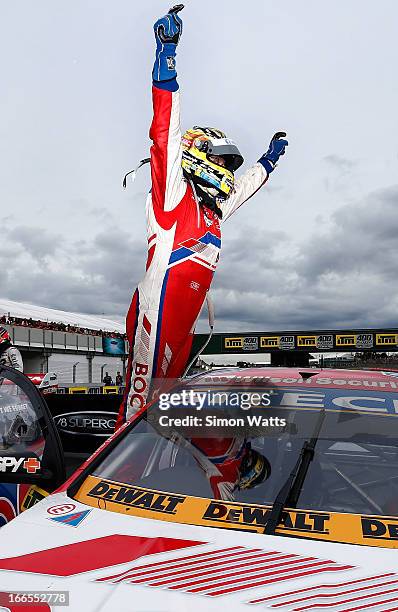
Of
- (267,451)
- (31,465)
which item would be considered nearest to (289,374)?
(267,451)

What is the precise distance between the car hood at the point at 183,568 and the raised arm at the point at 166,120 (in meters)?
2.33

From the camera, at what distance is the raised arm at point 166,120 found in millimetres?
3234

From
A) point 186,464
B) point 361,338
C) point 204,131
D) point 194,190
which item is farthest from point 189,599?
point 361,338

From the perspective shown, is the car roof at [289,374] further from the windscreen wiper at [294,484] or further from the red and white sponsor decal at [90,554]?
the red and white sponsor decal at [90,554]

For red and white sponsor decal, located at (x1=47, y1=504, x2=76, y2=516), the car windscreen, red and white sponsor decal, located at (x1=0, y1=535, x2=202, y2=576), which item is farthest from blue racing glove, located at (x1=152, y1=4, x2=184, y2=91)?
red and white sponsor decal, located at (x1=0, y1=535, x2=202, y2=576)

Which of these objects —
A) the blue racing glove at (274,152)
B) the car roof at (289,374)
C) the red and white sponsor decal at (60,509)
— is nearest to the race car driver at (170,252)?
the car roof at (289,374)

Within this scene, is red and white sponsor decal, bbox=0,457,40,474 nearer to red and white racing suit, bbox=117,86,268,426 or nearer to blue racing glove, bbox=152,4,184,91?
red and white racing suit, bbox=117,86,268,426

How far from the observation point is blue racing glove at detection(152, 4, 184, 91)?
3199 mm

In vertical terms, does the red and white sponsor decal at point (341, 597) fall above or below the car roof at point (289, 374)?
below

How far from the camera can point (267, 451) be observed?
2.29 m

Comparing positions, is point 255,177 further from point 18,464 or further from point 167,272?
point 18,464

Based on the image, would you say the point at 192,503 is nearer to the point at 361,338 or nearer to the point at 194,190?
the point at 194,190

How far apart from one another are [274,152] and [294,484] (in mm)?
3436

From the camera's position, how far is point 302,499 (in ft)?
6.31
